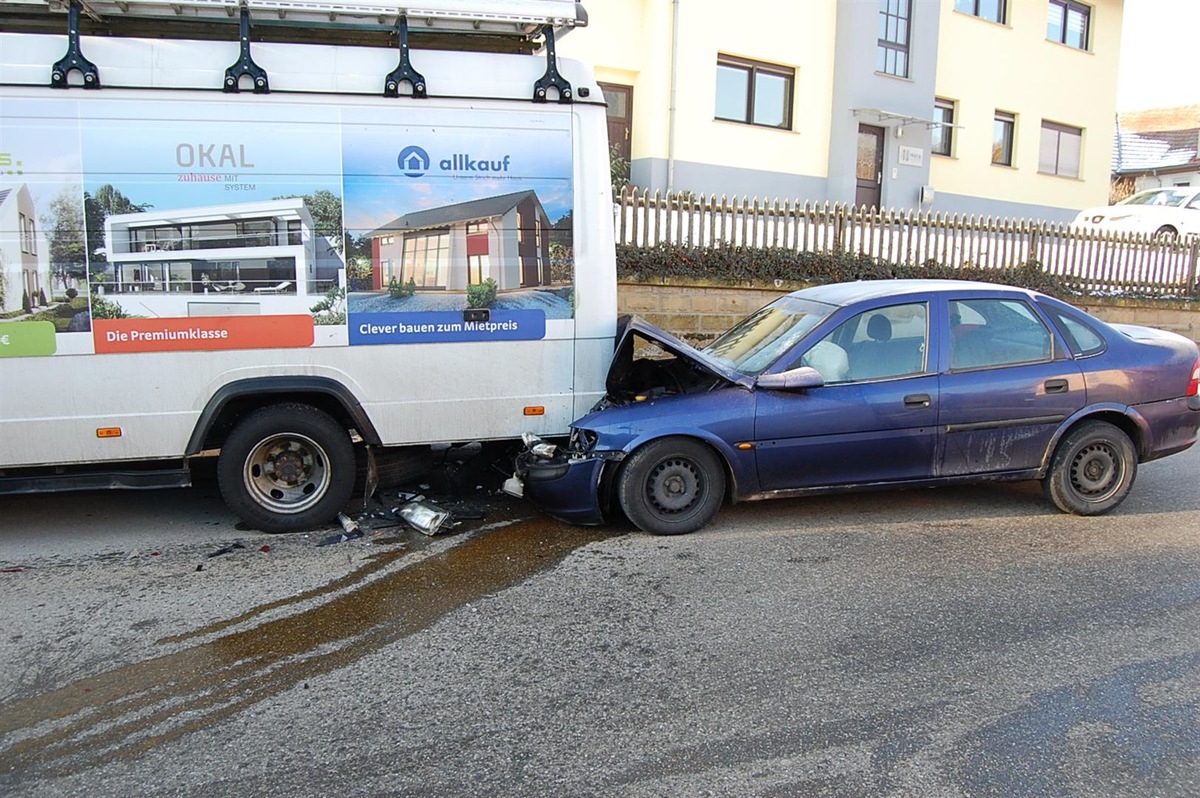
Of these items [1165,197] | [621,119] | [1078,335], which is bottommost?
[1078,335]

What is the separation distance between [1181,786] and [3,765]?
4.01m

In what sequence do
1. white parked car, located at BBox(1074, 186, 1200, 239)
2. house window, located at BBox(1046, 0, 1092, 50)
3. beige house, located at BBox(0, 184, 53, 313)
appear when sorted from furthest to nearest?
house window, located at BBox(1046, 0, 1092, 50) → white parked car, located at BBox(1074, 186, 1200, 239) → beige house, located at BBox(0, 184, 53, 313)

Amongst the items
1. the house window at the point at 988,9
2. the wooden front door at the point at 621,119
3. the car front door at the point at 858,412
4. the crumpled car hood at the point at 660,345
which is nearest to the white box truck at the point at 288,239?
the crumpled car hood at the point at 660,345

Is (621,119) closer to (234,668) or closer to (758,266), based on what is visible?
(758,266)

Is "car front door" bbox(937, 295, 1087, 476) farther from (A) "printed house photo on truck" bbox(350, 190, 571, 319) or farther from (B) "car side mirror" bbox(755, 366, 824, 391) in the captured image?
(A) "printed house photo on truck" bbox(350, 190, 571, 319)

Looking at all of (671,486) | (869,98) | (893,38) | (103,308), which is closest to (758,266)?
(671,486)

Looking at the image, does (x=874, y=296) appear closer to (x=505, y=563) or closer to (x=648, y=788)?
(x=505, y=563)

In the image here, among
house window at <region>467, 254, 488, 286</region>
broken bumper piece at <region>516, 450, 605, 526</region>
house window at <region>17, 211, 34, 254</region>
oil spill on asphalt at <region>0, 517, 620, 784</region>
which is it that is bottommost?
oil spill on asphalt at <region>0, 517, 620, 784</region>

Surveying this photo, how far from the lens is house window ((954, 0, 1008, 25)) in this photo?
19641mm

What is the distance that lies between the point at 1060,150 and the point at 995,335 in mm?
19520

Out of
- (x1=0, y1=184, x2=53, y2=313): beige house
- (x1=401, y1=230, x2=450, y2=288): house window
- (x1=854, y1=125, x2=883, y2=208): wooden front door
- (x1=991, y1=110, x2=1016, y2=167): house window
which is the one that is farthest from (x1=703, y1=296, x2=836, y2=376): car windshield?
(x1=991, y1=110, x2=1016, y2=167): house window

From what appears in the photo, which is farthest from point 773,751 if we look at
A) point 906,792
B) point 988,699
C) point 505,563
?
point 505,563

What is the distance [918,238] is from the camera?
39.5 ft

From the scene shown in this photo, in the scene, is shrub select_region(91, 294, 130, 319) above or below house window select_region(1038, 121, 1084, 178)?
below
